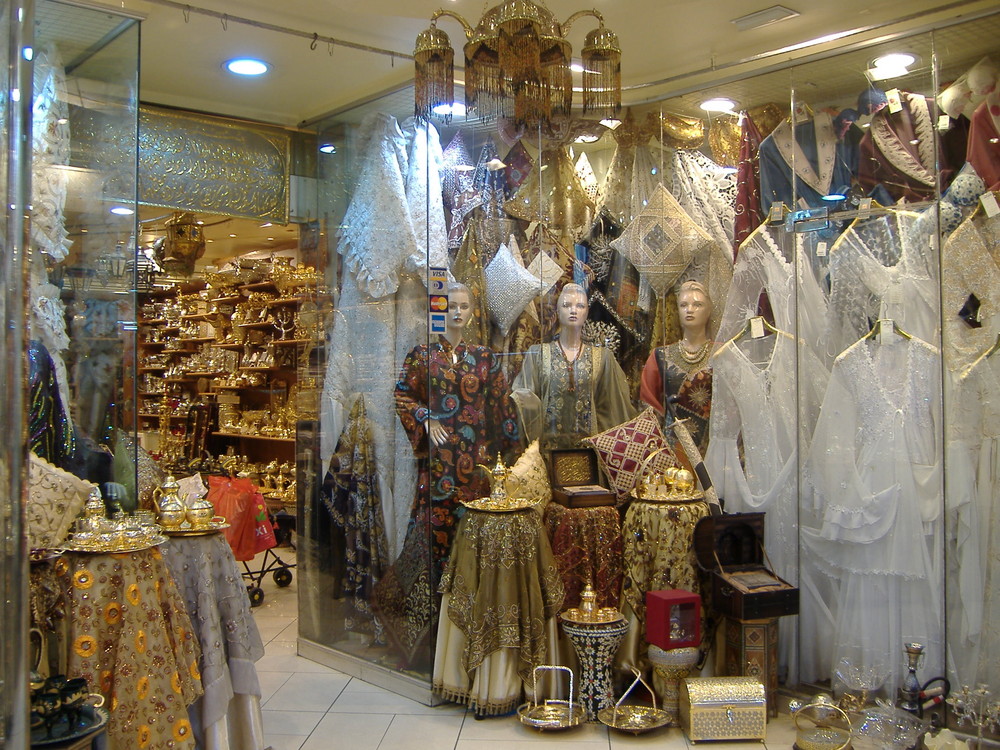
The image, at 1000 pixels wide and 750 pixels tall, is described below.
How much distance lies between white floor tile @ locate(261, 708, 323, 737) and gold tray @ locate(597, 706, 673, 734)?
130 cm

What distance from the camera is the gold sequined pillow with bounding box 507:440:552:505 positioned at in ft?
13.9

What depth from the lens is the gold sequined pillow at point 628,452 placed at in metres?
4.36

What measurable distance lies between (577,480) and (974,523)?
5.75 feet

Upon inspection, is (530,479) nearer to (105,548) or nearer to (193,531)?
(193,531)

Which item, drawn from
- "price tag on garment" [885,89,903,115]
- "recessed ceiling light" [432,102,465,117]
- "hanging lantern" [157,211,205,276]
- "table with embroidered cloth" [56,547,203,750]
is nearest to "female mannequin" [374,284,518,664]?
"recessed ceiling light" [432,102,465,117]

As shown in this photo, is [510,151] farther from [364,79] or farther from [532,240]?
[364,79]

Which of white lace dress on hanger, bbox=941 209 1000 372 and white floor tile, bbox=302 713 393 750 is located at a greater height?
white lace dress on hanger, bbox=941 209 1000 372

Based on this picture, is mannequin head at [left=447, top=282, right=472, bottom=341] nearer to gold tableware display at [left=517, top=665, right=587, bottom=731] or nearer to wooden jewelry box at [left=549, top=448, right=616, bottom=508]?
wooden jewelry box at [left=549, top=448, right=616, bottom=508]

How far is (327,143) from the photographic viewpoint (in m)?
5.12

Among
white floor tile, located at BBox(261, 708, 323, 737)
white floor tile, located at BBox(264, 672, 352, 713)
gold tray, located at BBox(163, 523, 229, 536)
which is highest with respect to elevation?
gold tray, located at BBox(163, 523, 229, 536)

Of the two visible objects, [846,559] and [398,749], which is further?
[846,559]

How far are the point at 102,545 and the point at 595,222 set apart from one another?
3.36m

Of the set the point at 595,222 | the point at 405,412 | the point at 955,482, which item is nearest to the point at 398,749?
the point at 405,412

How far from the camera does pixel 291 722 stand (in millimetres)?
3973
